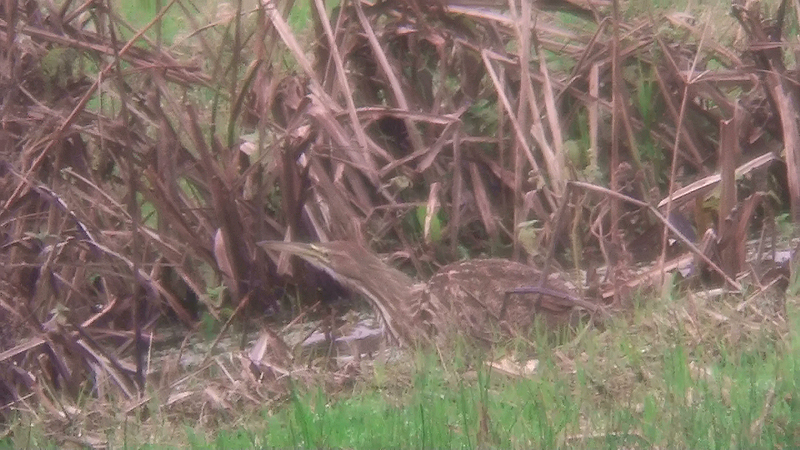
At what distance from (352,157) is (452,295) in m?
1.34

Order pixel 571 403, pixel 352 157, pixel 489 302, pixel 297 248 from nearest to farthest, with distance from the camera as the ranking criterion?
pixel 571 403, pixel 489 302, pixel 297 248, pixel 352 157

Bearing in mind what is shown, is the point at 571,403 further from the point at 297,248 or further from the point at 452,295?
the point at 297,248

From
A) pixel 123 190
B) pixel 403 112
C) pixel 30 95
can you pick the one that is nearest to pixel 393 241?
pixel 403 112

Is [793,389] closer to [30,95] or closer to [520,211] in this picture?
[520,211]

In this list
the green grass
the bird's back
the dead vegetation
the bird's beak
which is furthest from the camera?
the dead vegetation

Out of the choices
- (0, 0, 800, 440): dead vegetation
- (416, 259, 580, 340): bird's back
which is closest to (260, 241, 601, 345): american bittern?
(416, 259, 580, 340): bird's back

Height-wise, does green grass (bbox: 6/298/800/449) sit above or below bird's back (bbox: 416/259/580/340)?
above

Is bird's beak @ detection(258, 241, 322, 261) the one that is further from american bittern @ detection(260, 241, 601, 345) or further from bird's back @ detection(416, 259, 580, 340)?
bird's back @ detection(416, 259, 580, 340)

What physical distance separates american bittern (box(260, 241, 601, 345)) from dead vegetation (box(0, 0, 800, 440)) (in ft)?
0.98

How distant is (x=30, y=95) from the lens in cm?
632

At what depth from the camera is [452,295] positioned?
5652mm

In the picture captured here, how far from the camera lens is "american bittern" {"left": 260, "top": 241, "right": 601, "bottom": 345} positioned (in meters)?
5.48

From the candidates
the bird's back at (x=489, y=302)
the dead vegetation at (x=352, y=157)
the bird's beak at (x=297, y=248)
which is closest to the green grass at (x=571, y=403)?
the bird's back at (x=489, y=302)

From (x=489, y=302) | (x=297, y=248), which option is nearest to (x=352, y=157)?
(x=297, y=248)
